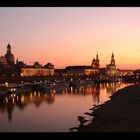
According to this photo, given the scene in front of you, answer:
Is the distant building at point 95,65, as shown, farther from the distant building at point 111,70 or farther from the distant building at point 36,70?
the distant building at point 36,70

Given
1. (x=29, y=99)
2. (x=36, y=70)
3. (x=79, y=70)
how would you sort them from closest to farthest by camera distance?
(x=29, y=99) < (x=36, y=70) < (x=79, y=70)

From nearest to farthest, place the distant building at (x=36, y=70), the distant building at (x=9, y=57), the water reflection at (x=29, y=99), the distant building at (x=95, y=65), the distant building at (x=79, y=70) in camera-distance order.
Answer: the water reflection at (x=29, y=99) → the distant building at (x=36, y=70) → the distant building at (x=9, y=57) → the distant building at (x=79, y=70) → the distant building at (x=95, y=65)

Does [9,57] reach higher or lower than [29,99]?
higher

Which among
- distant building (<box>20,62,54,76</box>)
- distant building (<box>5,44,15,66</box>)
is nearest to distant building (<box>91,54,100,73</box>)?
distant building (<box>20,62,54,76</box>)

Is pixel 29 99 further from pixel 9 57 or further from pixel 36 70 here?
pixel 9 57

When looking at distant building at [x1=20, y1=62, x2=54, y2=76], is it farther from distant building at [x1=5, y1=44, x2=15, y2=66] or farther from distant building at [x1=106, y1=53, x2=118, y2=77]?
distant building at [x1=106, y1=53, x2=118, y2=77]

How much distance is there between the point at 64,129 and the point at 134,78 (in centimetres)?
10559

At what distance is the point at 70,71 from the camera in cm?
13788

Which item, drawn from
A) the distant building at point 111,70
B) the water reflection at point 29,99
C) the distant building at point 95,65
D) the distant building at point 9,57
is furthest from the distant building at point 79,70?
the water reflection at point 29,99

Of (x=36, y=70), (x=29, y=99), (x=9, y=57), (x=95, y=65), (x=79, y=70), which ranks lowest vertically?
(x=29, y=99)

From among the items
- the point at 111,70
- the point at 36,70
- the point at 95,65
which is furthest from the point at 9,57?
the point at 111,70

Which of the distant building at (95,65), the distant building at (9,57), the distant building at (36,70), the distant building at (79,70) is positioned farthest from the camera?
the distant building at (95,65)
